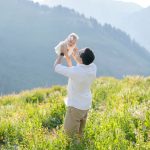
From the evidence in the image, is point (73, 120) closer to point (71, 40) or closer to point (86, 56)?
point (86, 56)

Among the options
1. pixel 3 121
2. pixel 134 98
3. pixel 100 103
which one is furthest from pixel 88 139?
pixel 100 103

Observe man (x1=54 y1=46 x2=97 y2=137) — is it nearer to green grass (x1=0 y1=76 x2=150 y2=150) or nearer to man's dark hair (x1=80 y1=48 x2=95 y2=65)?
man's dark hair (x1=80 y1=48 x2=95 y2=65)

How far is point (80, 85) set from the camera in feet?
27.7

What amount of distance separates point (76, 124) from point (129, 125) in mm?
1362

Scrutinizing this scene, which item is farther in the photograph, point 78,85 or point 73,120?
point 73,120

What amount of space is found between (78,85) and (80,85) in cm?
4

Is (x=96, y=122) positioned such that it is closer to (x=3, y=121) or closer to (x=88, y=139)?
(x=88, y=139)

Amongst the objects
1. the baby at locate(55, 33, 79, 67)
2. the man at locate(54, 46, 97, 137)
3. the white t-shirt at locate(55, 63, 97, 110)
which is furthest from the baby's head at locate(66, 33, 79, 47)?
the white t-shirt at locate(55, 63, 97, 110)

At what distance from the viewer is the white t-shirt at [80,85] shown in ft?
27.3

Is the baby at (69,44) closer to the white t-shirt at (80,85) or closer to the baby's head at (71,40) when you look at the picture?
the baby's head at (71,40)

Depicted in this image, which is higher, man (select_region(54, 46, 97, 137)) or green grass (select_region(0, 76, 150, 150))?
man (select_region(54, 46, 97, 137))

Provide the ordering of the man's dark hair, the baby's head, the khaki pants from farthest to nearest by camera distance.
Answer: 1. the khaki pants
2. the man's dark hair
3. the baby's head

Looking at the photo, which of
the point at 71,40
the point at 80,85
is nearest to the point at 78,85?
the point at 80,85

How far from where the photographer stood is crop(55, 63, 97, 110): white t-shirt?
831 cm
